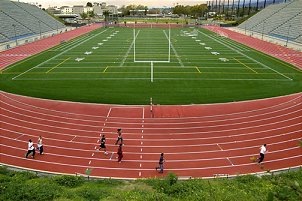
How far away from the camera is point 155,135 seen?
16688 mm

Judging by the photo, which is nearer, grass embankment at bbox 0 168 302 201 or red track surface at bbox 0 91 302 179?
grass embankment at bbox 0 168 302 201

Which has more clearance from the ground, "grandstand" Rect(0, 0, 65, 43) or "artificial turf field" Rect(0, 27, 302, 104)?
"grandstand" Rect(0, 0, 65, 43)

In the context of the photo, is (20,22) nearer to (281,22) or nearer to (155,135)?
(281,22)

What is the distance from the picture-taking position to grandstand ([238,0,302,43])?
179 feet

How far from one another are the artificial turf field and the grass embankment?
10299mm

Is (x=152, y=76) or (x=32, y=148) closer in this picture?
(x=32, y=148)

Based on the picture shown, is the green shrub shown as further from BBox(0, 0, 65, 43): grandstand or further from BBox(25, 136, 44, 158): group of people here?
BBox(0, 0, 65, 43): grandstand

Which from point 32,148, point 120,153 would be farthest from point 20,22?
point 120,153

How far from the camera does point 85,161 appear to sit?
14031 millimetres

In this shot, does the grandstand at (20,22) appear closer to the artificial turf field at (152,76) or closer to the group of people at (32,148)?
the artificial turf field at (152,76)

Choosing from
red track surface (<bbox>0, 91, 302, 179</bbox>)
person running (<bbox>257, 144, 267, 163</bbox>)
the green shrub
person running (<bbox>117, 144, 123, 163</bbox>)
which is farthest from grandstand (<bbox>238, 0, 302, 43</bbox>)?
the green shrub

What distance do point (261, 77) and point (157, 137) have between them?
15391 mm

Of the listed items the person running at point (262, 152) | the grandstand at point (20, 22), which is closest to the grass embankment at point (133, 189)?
the person running at point (262, 152)

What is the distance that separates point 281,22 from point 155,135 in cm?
5642
